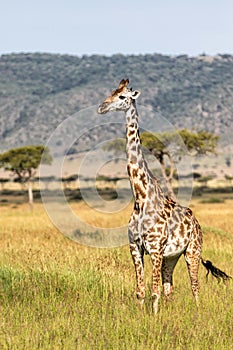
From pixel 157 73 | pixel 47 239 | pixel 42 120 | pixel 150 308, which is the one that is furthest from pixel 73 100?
pixel 150 308

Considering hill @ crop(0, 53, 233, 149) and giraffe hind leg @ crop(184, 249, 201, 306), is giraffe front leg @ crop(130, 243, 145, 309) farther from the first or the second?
hill @ crop(0, 53, 233, 149)

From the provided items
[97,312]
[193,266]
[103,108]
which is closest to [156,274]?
[97,312]

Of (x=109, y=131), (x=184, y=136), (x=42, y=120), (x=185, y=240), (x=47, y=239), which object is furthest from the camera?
(x=42, y=120)

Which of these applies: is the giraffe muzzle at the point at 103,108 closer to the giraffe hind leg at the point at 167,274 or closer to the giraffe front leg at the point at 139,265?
the giraffe front leg at the point at 139,265

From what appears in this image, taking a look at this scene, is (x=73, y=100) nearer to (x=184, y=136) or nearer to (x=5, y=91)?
(x=5, y=91)

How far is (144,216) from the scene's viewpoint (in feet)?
23.2

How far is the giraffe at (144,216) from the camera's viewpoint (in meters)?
7.05

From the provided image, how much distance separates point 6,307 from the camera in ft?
23.3

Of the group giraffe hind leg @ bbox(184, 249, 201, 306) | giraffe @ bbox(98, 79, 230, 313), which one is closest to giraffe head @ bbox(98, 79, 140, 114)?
giraffe @ bbox(98, 79, 230, 313)

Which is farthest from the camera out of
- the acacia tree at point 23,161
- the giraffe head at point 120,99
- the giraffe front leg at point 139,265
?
the acacia tree at point 23,161

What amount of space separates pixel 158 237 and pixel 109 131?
13605 cm

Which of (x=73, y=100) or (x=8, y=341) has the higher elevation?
(x=73, y=100)

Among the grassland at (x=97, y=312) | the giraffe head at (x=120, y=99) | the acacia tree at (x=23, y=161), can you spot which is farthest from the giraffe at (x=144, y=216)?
the acacia tree at (x=23, y=161)

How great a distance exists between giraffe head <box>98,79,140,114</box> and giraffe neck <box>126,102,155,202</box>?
0.35 feet
